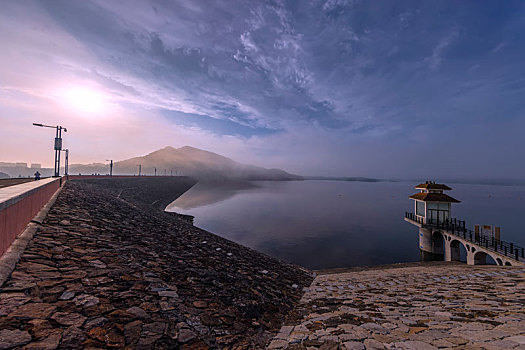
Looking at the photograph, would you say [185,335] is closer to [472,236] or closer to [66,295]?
[66,295]

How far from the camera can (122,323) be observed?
319 cm

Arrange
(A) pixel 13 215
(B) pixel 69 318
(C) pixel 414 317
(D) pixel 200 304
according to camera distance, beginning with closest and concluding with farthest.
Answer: (B) pixel 69 318 < (D) pixel 200 304 < (C) pixel 414 317 < (A) pixel 13 215

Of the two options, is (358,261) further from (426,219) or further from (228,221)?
(228,221)

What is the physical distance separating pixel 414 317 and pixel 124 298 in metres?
5.85

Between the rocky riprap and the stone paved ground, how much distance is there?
2.77 feet

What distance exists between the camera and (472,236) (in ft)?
73.8

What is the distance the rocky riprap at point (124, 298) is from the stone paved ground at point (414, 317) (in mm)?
845

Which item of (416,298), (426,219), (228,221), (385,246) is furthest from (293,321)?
(228,221)

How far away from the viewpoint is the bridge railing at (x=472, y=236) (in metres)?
16.6

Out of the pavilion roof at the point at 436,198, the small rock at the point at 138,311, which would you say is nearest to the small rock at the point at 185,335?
the small rock at the point at 138,311

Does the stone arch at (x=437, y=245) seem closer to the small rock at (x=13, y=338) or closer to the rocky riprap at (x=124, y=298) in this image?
the rocky riprap at (x=124, y=298)

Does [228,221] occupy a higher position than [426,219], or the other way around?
[426,219]

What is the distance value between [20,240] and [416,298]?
10114 millimetres

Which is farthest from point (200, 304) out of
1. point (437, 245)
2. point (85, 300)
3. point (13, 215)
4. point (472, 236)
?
point (437, 245)
